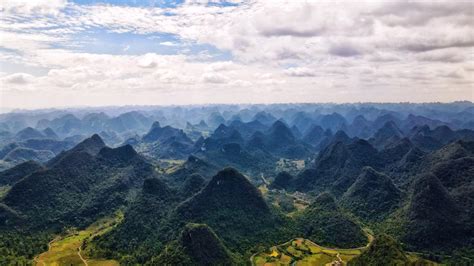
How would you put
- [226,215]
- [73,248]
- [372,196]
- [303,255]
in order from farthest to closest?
1. [372,196]
2. [226,215]
3. [73,248]
4. [303,255]

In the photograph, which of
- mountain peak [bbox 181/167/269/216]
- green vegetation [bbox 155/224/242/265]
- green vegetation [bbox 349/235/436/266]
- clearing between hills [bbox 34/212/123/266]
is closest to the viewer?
green vegetation [bbox 349/235/436/266]

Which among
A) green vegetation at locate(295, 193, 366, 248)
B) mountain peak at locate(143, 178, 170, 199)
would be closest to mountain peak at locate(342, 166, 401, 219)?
green vegetation at locate(295, 193, 366, 248)

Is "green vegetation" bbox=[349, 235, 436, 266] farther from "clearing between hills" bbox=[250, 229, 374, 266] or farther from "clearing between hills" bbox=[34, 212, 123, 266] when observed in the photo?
"clearing between hills" bbox=[34, 212, 123, 266]

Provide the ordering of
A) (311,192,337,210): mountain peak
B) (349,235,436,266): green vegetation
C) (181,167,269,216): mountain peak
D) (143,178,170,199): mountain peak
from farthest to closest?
1. (143,178,170,199): mountain peak
2. (311,192,337,210): mountain peak
3. (181,167,269,216): mountain peak
4. (349,235,436,266): green vegetation

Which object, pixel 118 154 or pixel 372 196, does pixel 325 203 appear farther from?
pixel 118 154

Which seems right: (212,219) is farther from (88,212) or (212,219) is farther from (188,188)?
(88,212)

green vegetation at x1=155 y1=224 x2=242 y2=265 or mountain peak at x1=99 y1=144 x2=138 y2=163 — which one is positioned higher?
mountain peak at x1=99 y1=144 x2=138 y2=163

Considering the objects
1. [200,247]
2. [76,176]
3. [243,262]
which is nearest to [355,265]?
[243,262]

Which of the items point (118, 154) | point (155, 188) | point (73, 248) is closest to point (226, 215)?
point (155, 188)

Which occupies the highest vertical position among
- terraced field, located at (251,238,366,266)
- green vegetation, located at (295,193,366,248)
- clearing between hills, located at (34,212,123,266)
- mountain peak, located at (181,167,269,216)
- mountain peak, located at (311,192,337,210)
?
mountain peak, located at (181,167,269,216)
